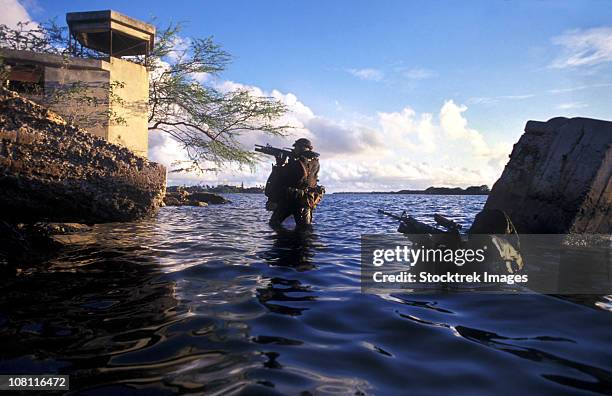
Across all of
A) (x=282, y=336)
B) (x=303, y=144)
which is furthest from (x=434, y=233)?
(x=303, y=144)

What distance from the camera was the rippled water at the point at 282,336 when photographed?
6.59 feet

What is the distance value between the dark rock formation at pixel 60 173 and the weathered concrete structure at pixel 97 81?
3849mm

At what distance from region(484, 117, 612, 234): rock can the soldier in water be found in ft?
17.5

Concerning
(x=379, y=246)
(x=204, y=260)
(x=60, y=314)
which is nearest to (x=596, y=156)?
(x=379, y=246)

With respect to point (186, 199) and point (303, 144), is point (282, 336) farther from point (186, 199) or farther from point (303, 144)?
point (186, 199)

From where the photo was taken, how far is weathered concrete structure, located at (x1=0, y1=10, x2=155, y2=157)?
32.0ft

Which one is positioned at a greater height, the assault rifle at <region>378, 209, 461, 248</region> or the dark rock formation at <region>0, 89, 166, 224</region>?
the dark rock formation at <region>0, 89, 166, 224</region>

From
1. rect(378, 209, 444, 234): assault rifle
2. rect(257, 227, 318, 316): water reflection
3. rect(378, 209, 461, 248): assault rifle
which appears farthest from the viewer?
rect(378, 209, 444, 234): assault rifle

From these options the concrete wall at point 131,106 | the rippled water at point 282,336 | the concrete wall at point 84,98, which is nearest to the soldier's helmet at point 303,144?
the concrete wall at point 131,106

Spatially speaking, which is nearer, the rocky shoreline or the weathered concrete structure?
the rocky shoreline

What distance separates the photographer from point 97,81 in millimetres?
10469

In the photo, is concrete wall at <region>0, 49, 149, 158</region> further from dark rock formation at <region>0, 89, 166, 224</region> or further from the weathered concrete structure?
dark rock formation at <region>0, 89, 166, 224</region>

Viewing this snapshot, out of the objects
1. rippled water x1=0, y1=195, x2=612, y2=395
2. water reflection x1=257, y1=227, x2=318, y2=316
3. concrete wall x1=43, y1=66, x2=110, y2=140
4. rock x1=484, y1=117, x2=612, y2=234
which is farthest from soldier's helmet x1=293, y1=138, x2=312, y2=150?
rippled water x1=0, y1=195, x2=612, y2=395

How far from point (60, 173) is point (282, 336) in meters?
5.63
